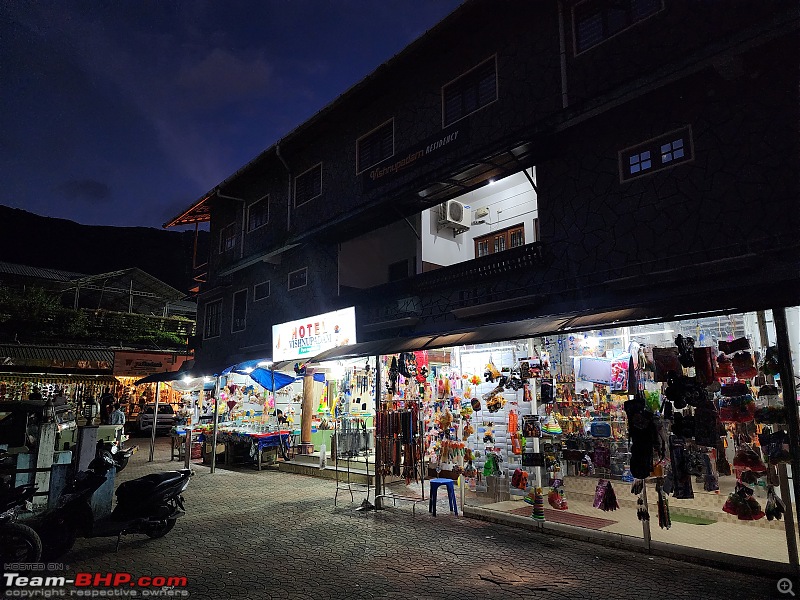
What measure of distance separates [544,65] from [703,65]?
3389mm

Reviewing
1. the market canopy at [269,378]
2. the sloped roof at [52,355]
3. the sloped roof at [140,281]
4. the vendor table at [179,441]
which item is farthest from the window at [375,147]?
the sloped roof at [140,281]

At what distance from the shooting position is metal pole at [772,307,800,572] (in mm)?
5699

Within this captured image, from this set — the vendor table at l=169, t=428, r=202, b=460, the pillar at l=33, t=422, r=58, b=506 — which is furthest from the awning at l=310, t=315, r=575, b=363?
the vendor table at l=169, t=428, r=202, b=460

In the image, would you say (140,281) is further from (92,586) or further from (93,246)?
(93,246)

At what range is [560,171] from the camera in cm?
980

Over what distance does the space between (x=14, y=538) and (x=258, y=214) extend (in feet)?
50.7

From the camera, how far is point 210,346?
2238cm

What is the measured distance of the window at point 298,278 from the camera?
681 inches

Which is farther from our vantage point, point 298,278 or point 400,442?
point 298,278

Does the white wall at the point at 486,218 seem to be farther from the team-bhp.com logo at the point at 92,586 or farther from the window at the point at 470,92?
the team-bhp.com logo at the point at 92,586

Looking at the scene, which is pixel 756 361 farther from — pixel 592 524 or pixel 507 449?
pixel 507 449

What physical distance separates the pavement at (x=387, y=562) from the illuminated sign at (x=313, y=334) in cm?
511

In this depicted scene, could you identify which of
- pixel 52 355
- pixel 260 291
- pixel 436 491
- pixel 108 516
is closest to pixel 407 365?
pixel 436 491

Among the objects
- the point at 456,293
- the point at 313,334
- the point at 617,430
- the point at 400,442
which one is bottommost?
the point at 400,442
